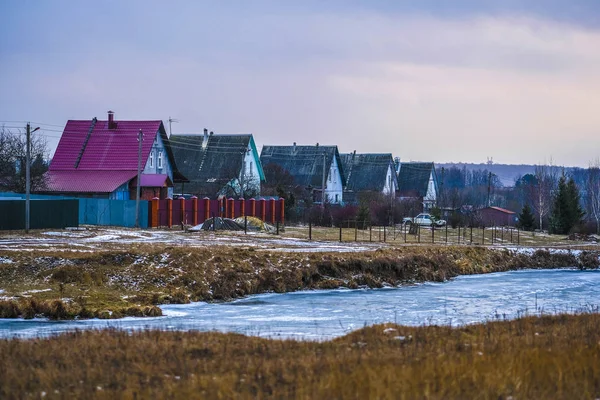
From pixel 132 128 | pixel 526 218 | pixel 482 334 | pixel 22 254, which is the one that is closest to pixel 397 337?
pixel 482 334

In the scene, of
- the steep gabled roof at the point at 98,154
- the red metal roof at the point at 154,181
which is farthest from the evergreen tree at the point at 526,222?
the red metal roof at the point at 154,181

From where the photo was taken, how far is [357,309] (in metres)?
26.2

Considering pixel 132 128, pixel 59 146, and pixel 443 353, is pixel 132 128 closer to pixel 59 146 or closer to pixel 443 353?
pixel 59 146

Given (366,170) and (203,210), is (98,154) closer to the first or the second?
(203,210)

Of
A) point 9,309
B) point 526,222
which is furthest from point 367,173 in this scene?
point 9,309

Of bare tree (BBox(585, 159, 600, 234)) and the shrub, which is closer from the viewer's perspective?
the shrub

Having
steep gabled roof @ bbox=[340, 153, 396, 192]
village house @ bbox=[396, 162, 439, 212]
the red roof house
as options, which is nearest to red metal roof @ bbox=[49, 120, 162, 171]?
the red roof house

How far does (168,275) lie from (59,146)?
43.8m

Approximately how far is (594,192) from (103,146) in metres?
60.9

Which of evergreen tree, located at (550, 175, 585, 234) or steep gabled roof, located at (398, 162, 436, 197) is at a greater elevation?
steep gabled roof, located at (398, 162, 436, 197)

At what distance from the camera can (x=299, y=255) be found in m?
35.3

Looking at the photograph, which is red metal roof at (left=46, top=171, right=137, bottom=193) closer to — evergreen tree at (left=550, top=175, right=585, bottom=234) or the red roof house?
the red roof house

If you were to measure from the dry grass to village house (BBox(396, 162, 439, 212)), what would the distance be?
90.5 meters

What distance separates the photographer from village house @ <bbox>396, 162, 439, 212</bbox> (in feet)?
352
